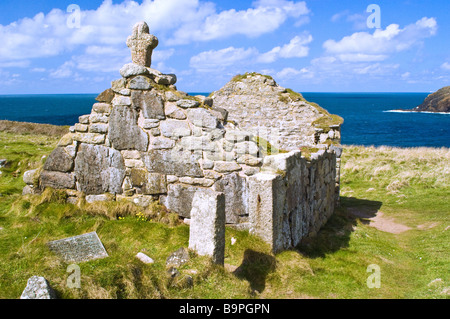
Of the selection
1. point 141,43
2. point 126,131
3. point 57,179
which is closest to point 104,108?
point 126,131

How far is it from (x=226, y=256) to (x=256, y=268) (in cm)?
60

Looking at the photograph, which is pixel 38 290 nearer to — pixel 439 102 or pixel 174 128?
pixel 174 128

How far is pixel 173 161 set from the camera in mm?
7906

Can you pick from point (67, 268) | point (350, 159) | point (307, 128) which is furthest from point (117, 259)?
point (350, 159)

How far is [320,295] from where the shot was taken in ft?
19.4

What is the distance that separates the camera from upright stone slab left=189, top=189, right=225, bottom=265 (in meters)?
5.56

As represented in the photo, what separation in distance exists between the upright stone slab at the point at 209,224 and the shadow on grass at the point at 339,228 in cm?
271

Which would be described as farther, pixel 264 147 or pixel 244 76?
pixel 244 76

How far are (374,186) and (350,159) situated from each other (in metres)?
4.95

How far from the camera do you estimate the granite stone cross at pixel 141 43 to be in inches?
327

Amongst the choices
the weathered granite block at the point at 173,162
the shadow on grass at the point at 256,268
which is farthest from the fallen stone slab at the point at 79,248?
the shadow on grass at the point at 256,268

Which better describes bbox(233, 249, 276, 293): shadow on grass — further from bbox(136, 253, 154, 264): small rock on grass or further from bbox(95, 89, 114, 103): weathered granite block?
bbox(95, 89, 114, 103): weathered granite block

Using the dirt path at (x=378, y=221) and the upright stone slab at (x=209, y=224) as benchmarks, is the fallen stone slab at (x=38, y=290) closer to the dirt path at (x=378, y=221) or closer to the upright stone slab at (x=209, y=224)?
the upright stone slab at (x=209, y=224)

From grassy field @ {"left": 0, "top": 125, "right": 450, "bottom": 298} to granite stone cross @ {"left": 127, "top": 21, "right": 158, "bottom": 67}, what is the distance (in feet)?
10.9
